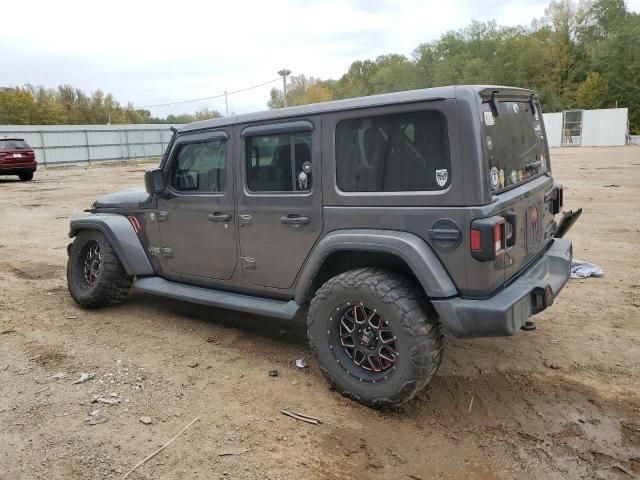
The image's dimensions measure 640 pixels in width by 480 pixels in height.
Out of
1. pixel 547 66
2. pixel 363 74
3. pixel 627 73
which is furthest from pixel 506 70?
pixel 363 74

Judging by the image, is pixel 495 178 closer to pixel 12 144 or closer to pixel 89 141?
pixel 12 144

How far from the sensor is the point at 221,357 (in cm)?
420

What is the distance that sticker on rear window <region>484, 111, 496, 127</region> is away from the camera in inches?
122

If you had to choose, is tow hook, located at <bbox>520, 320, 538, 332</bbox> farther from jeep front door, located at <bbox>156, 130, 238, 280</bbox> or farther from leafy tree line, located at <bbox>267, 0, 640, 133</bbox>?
leafy tree line, located at <bbox>267, 0, 640, 133</bbox>

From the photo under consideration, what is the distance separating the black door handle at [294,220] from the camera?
3.68 metres

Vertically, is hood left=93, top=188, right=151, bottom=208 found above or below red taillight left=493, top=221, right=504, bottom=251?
above

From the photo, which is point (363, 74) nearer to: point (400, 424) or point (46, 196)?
point (46, 196)

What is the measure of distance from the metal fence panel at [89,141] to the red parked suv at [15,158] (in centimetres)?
833

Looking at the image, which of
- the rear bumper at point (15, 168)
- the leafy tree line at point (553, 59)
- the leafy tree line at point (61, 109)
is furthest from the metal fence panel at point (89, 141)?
the leafy tree line at point (553, 59)

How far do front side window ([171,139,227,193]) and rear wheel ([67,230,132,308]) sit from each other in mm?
1080

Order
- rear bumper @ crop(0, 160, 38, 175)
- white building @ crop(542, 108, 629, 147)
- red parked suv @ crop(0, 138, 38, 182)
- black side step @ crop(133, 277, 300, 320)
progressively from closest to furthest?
1. black side step @ crop(133, 277, 300, 320)
2. red parked suv @ crop(0, 138, 38, 182)
3. rear bumper @ crop(0, 160, 38, 175)
4. white building @ crop(542, 108, 629, 147)

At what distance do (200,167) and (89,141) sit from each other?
31.5 meters

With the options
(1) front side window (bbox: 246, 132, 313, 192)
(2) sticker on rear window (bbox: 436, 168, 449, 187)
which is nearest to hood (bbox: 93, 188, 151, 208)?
(1) front side window (bbox: 246, 132, 313, 192)

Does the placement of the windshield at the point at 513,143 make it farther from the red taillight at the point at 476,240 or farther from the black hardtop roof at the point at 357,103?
the red taillight at the point at 476,240
